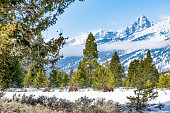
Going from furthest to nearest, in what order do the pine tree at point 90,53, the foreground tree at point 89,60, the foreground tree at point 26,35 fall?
1. the pine tree at point 90,53
2. the foreground tree at point 89,60
3. the foreground tree at point 26,35

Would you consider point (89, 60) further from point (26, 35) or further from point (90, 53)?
point (26, 35)

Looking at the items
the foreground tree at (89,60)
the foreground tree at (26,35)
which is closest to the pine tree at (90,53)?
the foreground tree at (89,60)

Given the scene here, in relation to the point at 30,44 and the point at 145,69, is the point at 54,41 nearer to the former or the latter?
the point at 30,44

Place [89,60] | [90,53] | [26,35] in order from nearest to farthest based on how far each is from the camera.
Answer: [26,35], [90,53], [89,60]

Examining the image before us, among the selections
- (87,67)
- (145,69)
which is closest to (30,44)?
(87,67)

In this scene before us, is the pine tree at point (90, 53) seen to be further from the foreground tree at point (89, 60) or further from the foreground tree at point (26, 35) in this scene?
the foreground tree at point (26, 35)

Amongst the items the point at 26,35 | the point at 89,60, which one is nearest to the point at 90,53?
the point at 89,60

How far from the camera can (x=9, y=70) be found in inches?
253

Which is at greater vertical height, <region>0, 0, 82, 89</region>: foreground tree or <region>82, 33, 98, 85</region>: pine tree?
<region>82, 33, 98, 85</region>: pine tree

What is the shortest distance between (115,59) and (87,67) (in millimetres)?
12205

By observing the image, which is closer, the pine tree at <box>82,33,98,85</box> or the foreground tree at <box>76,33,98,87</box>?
the foreground tree at <box>76,33,98,87</box>

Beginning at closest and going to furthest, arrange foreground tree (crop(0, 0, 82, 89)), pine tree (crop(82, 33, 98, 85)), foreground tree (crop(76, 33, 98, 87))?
foreground tree (crop(0, 0, 82, 89)), foreground tree (crop(76, 33, 98, 87)), pine tree (crop(82, 33, 98, 85))

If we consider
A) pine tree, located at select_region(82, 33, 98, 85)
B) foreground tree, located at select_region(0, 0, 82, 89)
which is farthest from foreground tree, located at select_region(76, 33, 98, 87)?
foreground tree, located at select_region(0, 0, 82, 89)

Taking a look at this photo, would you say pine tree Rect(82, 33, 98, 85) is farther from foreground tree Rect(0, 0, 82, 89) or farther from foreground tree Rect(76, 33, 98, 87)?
foreground tree Rect(0, 0, 82, 89)
